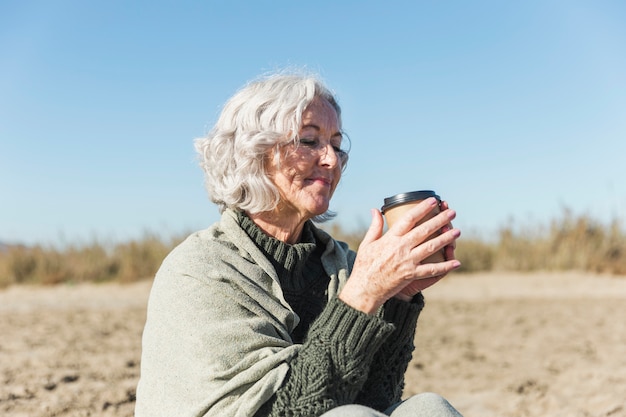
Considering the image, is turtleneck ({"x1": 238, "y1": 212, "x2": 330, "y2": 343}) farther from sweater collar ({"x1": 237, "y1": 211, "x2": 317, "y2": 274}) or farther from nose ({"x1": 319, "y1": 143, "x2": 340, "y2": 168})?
nose ({"x1": 319, "y1": 143, "x2": 340, "y2": 168})

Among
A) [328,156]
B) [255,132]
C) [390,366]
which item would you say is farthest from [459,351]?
[255,132]

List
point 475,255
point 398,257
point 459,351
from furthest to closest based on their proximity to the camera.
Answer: point 475,255, point 459,351, point 398,257

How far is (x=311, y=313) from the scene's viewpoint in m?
2.21

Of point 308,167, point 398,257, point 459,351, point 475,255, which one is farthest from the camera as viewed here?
point 475,255

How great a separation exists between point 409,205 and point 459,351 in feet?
13.2

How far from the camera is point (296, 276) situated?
2.25 m

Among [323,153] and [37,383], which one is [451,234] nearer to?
[323,153]

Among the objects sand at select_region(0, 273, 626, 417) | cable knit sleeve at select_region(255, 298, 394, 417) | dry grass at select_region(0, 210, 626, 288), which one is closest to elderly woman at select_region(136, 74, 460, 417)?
cable knit sleeve at select_region(255, 298, 394, 417)

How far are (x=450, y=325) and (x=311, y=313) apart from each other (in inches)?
195

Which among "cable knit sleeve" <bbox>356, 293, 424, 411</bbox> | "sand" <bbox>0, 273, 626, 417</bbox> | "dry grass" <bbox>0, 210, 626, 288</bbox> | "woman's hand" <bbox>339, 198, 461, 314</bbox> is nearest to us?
"woman's hand" <bbox>339, 198, 461, 314</bbox>

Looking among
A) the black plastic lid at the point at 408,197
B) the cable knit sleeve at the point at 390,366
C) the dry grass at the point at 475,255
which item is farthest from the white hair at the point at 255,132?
the dry grass at the point at 475,255

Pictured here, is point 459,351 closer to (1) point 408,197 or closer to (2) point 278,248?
(2) point 278,248

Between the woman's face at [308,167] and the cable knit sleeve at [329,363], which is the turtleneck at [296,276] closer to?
the woman's face at [308,167]

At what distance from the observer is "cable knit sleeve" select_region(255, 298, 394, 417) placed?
1.79 metres
